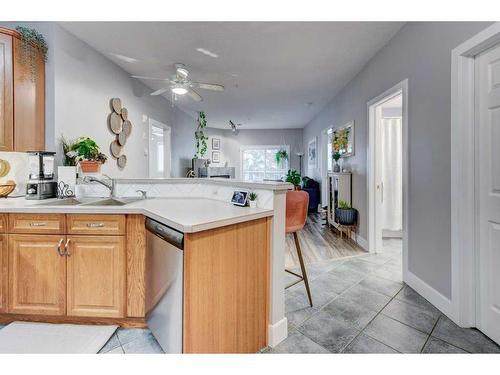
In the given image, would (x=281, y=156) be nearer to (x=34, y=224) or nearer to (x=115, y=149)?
(x=115, y=149)

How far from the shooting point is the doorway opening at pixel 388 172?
2.54m

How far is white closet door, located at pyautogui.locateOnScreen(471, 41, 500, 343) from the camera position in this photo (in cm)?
162

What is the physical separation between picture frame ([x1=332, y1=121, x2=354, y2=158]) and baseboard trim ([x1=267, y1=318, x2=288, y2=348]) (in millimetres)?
3158

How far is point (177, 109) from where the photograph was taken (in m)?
5.93

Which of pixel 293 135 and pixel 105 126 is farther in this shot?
pixel 293 135

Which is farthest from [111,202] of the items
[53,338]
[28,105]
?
[28,105]

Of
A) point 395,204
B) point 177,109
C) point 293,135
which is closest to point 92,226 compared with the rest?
point 395,204

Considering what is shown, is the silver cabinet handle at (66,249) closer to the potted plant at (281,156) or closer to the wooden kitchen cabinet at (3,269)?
the wooden kitchen cabinet at (3,269)

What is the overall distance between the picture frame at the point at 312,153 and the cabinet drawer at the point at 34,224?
6.14 m

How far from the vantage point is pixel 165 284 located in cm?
139

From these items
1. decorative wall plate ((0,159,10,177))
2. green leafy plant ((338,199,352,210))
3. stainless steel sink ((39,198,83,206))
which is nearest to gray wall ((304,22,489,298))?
green leafy plant ((338,199,352,210))

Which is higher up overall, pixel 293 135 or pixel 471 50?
pixel 293 135

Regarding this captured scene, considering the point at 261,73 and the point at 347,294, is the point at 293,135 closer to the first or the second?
the point at 261,73
